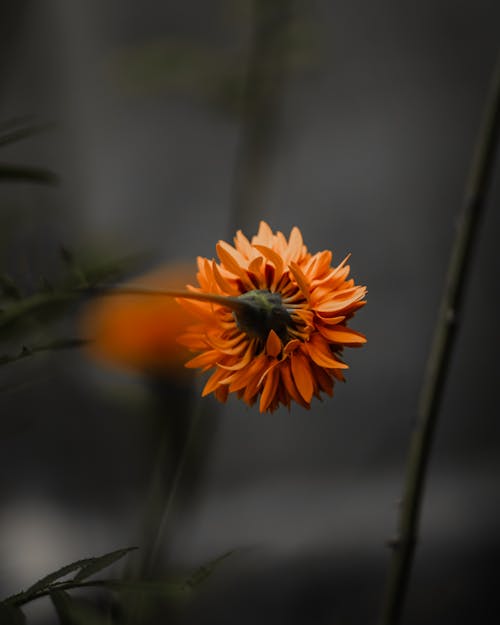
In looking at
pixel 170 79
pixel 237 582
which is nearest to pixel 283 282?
pixel 170 79

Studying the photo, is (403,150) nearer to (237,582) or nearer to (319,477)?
(319,477)

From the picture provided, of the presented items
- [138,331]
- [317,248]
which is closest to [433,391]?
[138,331]

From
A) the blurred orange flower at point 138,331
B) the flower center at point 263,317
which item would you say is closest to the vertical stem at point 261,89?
the blurred orange flower at point 138,331

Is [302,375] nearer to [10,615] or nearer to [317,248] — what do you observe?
[10,615]

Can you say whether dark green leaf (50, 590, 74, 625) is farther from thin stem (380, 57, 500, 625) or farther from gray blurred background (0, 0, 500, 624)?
gray blurred background (0, 0, 500, 624)

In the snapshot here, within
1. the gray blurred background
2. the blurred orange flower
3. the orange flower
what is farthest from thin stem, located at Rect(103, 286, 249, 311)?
the gray blurred background
